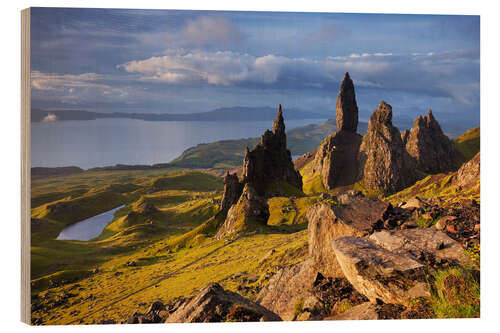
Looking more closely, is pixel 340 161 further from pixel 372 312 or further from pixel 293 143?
pixel 372 312

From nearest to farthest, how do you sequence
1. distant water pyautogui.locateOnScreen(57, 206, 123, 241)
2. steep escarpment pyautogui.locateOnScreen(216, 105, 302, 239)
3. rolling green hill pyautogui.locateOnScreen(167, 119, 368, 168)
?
rolling green hill pyautogui.locateOnScreen(167, 119, 368, 168)
steep escarpment pyautogui.locateOnScreen(216, 105, 302, 239)
distant water pyautogui.locateOnScreen(57, 206, 123, 241)

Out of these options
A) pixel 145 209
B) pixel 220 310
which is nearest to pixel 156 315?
pixel 220 310

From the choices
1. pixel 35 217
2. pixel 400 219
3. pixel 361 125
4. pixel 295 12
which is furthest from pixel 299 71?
pixel 361 125

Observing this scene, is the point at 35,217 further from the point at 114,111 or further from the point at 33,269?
the point at 114,111

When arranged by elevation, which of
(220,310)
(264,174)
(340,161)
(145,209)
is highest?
(340,161)

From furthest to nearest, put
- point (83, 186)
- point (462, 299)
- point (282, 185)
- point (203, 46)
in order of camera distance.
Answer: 1. point (282, 185)
2. point (83, 186)
3. point (203, 46)
4. point (462, 299)

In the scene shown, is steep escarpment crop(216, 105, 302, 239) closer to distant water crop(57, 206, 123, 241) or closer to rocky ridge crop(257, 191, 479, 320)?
distant water crop(57, 206, 123, 241)

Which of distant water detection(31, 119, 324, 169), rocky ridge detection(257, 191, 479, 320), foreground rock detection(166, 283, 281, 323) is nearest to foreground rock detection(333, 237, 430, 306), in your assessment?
rocky ridge detection(257, 191, 479, 320)
